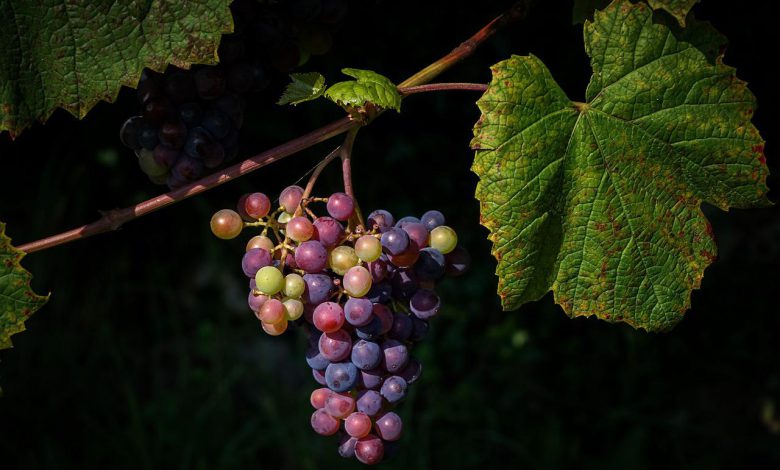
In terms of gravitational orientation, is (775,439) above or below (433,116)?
below

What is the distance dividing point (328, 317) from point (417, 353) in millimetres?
2164

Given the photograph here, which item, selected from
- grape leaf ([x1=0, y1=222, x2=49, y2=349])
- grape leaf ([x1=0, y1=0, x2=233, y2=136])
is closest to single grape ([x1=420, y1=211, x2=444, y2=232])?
grape leaf ([x1=0, y1=0, x2=233, y2=136])

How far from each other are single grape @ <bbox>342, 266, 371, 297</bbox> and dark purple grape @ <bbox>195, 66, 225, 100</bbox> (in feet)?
1.14

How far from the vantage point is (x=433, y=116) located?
8.09 feet

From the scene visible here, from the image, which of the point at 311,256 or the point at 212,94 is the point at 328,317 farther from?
the point at 212,94

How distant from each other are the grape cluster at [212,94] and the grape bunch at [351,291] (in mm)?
111

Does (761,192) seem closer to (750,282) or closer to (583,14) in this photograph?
(583,14)

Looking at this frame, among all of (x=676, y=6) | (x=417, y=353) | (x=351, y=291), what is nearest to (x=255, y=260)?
(x=351, y=291)

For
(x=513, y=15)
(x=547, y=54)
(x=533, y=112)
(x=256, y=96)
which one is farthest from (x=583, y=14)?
(x=256, y=96)

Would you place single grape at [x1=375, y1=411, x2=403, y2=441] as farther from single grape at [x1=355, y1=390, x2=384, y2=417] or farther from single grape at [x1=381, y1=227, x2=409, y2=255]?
single grape at [x1=381, y1=227, x2=409, y2=255]

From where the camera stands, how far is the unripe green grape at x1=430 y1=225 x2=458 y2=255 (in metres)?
1.11

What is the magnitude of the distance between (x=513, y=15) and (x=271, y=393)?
2279 mm

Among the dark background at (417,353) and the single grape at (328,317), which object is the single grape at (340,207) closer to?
the single grape at (328,317)

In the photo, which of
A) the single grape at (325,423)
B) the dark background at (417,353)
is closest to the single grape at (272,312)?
the single grape at (325,423)
